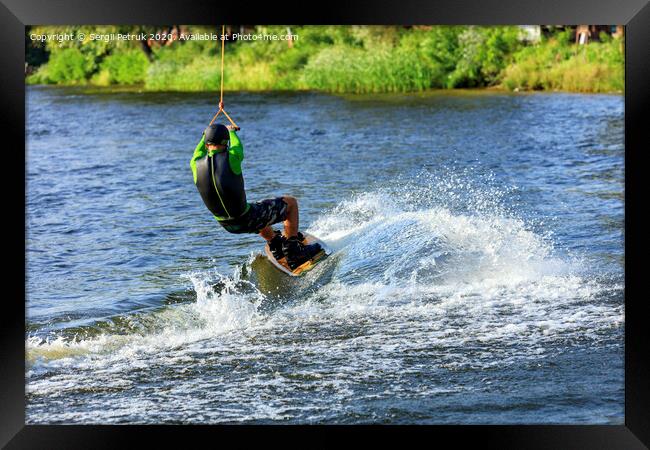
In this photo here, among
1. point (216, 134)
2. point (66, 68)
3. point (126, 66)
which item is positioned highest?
point (126, 66)

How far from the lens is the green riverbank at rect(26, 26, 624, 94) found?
2512 cm

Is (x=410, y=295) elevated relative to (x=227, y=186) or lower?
lower

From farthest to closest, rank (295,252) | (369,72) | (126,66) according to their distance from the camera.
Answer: (126,66)
(369,72)
(295,252)

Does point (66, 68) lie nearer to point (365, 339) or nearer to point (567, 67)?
point (567, 67)

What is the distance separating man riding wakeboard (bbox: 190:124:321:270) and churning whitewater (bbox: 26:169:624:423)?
537 mm

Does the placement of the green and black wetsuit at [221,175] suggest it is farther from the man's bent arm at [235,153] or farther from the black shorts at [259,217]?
the black shorts at [259,217]

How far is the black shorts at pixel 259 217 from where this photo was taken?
34.0ft

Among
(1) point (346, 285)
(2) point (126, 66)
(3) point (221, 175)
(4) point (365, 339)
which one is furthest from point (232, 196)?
(2) point (126, 66)

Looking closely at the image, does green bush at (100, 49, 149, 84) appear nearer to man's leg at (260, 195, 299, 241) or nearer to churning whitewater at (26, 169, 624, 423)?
churning whitewater at (26, 169, 624, 423)

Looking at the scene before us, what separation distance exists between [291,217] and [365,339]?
217 centimetres

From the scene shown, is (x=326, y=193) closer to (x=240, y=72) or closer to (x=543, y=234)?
(x=543, y=234)

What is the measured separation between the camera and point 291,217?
10898mm
